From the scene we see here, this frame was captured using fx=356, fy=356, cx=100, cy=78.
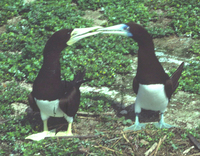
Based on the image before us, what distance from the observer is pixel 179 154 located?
14.9 ft

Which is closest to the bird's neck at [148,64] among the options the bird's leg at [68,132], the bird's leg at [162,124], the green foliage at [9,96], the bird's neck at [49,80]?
the bird's leg at [162,124]

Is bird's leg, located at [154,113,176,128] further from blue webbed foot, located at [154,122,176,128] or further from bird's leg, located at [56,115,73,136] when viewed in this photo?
bird's leg, located at [56,115,73,136]

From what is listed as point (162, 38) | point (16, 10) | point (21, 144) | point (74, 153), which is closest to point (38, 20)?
point (16, 10)

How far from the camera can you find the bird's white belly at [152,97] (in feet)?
16.1

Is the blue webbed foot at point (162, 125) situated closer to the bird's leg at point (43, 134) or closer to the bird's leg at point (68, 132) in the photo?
the bird's leg at point (68, 132)

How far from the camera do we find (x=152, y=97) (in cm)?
498

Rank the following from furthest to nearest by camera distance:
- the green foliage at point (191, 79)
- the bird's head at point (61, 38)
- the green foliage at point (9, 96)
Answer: the green foliage at point (191, 79) → the green foliage at point (9, 96) → the bird's head at point (61, 38)

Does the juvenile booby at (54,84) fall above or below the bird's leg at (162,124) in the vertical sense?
above

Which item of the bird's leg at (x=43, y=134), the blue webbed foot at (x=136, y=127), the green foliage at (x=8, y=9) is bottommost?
the bird's leg at (x=43, y=134)

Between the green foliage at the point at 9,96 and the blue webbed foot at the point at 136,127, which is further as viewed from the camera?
the green foliage at the point at 9,96

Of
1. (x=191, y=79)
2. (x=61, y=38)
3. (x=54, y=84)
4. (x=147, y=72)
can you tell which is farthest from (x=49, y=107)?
(x=191, y=79)

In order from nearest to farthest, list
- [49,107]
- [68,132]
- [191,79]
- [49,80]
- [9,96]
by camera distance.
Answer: [49,80]
[49,107]
[68,132]
[9,96]
[191,79]

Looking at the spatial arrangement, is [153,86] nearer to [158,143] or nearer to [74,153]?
[158,143]

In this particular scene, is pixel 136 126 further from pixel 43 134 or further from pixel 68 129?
pixel 43 134
